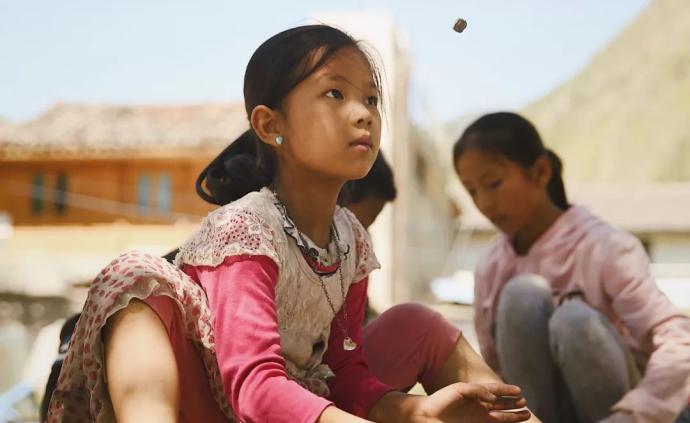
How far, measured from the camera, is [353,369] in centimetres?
131

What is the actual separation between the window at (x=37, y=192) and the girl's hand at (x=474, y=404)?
13761mm

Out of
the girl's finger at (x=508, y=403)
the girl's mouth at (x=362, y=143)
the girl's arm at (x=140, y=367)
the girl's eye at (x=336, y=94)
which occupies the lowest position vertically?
the girl's finger at (x=508, y=403)

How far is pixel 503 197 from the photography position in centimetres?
196

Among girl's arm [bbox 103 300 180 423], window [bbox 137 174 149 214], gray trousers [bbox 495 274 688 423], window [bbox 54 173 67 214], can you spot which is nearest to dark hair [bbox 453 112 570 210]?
gray trousers [bbox 495 274 688 423]

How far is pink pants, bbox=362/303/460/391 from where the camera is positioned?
4.35 ft

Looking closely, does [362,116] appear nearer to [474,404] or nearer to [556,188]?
[474,404]

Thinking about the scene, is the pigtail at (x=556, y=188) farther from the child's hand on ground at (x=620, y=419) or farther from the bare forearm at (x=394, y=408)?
the bare forearm at (x=394, y=408)

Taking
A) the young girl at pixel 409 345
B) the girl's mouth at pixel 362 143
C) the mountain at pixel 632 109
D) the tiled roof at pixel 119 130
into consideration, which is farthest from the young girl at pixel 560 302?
the mountain at pixel 632 109

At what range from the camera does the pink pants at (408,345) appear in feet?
4.35

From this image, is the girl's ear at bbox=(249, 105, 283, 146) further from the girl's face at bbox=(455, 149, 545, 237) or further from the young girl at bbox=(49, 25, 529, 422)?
the girl's face at bbox=(455, 149, 545, 237)

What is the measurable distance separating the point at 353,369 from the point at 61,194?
1342cm

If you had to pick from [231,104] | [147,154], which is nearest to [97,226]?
[147,154]

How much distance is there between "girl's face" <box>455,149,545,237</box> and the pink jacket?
82 mm

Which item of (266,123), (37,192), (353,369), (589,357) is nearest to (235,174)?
(266,123)
